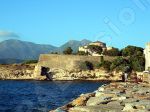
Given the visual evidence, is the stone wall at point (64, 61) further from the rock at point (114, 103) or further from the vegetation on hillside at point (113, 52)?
the rock at point (114, 103)

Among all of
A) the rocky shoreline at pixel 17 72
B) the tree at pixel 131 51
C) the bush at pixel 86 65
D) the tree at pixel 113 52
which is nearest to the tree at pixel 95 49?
the tree at pixel 113 52

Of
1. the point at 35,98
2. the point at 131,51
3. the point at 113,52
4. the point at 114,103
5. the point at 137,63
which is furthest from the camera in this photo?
the point at 131,51

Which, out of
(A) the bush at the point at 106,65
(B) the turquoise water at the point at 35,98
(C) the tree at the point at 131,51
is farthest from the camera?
(C) the tree at the point at 131,51

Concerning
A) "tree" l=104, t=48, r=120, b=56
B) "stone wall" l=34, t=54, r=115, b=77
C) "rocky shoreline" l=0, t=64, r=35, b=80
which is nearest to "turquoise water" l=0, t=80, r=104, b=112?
"stone wall" l=34, t=54, r=115, b=77

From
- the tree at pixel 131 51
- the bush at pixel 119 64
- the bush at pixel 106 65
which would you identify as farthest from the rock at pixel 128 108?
the tree at pixel 131 51

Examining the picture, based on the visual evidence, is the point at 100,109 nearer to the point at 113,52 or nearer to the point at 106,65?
the point at 106,65

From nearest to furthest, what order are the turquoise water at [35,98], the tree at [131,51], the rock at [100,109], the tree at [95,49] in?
1. the rock at [100,109]
2. the turquoise water at [35,98]
3. the tree at [131,51]
4. the tree at [95,49]

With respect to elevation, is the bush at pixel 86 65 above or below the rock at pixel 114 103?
above

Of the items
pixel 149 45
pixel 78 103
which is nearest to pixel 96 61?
pixel 149 45

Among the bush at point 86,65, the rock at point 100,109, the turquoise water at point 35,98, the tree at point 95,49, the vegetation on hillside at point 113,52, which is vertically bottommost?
the turquoise water at point 35,98

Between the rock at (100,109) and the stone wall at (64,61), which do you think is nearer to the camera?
the rock at (100,109)

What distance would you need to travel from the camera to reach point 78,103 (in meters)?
17.1

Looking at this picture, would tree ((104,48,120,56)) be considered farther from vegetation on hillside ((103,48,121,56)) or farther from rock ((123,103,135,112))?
rock ((123,103,135,112))

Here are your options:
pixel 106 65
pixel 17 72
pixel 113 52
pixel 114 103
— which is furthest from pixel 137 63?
pixel 114 103
